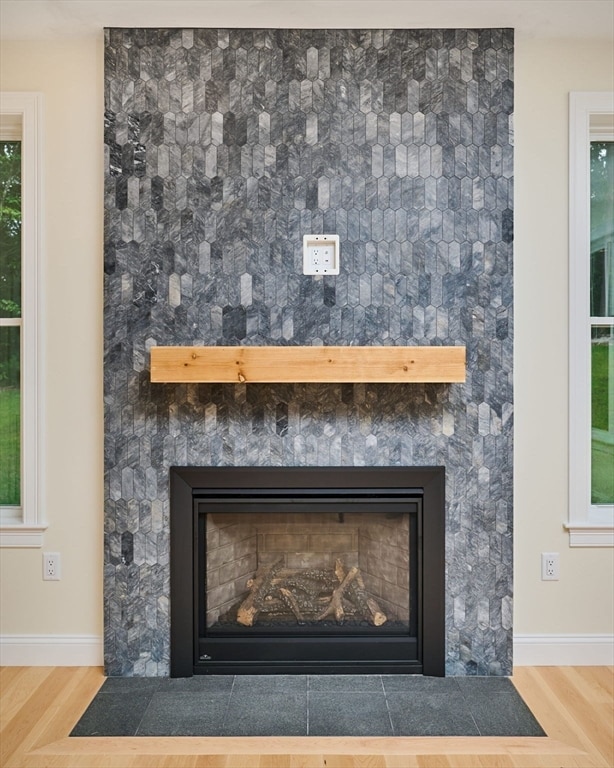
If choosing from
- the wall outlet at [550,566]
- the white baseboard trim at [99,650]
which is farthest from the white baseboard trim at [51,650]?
the wall outlet at [550,566]

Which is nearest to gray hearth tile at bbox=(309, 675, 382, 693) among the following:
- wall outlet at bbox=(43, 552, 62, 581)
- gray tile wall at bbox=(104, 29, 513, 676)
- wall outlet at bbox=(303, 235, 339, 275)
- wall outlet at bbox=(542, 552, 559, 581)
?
gray tile wall at bbox=(104, 29, 513, 676)

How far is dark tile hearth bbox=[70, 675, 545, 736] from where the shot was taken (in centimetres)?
215

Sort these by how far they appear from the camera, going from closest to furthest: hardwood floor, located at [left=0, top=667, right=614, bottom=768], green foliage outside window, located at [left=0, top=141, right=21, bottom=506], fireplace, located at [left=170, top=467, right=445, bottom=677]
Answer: hardwood floor, located at [left=0, top=667, right=614, bottom=768] < fireplace, located at [left=170, top=467, right=445, bottom=677] < green foliage outside window, located at [left=0, top=141, right=21, bottom=506]

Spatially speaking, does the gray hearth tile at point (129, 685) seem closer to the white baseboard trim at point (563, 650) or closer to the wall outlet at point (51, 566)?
the wall outlet at point (51, 566)

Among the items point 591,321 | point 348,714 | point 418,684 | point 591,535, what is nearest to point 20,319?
point 348,714

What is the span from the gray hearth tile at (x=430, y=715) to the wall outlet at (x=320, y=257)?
1649 mm

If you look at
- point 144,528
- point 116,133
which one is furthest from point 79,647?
point 116,133

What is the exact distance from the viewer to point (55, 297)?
259cm

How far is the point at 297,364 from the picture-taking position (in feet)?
7.85

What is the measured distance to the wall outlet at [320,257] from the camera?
249 centimetres

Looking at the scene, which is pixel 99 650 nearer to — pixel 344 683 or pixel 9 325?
pixel 344 683

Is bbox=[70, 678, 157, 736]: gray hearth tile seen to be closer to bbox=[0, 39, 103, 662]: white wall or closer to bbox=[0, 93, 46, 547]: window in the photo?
bbox=[0, 39, 103, 662]: white wall

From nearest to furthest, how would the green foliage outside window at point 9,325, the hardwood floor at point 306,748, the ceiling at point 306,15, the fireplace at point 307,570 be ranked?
the hardwood floor at point 306,748 → the ceiling at point 306,15 → the fireplace at point 307,570 → the green foliage outside window at point 9,325

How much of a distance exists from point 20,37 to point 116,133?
58 centimetres
